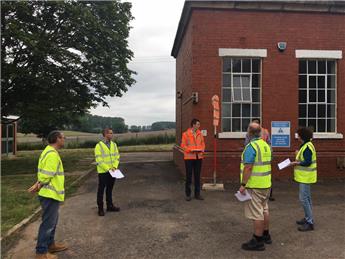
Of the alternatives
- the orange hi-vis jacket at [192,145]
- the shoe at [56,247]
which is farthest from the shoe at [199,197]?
the shoe at [56,247]

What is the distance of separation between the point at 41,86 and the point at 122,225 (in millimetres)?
10412

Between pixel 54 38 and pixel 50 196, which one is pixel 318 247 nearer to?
pixel 50 196

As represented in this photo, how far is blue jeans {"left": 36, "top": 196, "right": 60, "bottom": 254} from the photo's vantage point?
5.63 metres

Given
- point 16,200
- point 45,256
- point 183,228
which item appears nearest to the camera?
point 45,256

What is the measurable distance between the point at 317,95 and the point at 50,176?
32.0ft

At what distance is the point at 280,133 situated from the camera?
12523 millimetres

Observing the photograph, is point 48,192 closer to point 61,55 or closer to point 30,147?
point 61,55

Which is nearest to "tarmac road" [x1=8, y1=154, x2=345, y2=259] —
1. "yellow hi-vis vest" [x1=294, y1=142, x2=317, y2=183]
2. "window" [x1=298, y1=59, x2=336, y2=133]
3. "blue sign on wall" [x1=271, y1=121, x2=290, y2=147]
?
"yellow hi-vis vest" [x1=294, y1=142, x2=317, y2=183]

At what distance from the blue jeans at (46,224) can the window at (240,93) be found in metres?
7.61

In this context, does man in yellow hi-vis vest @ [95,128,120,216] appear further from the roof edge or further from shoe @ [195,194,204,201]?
the roof edge

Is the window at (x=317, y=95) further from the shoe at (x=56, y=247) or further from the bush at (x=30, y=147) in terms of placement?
the bush at (x=30, y=147)

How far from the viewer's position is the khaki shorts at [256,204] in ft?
19.9

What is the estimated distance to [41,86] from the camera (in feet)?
53.6

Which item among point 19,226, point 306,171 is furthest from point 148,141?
point 306,171
